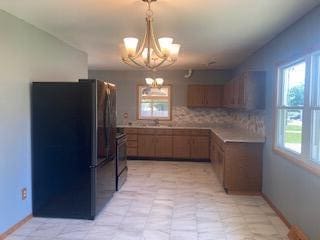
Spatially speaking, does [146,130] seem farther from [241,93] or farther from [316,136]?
[316,136]

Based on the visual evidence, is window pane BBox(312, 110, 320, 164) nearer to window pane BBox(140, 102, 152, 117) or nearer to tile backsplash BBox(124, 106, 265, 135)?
tile backsplash BBox(124, 106, 265, 135)

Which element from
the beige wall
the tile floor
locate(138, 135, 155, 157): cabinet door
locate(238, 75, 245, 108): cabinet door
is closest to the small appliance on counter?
the tile floor

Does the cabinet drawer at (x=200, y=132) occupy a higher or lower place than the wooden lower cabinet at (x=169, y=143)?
higher

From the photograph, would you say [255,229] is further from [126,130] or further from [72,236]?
[126,130]

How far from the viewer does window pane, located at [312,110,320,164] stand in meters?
2.89

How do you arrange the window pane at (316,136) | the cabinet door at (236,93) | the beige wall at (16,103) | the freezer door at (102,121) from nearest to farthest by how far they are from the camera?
1. the window pane at (316,136)
2. the beige wall at (16,103)
3. the freezer door at (102,121)
4. the cabinet door at (236,93)

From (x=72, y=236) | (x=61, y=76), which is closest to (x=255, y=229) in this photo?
(x=72, y=236)

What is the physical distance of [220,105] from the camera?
25.2 ft

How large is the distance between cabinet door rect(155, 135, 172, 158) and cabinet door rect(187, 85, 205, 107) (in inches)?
44.3

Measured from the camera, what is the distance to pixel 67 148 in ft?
11.8

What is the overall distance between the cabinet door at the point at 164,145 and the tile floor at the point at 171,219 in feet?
6.98

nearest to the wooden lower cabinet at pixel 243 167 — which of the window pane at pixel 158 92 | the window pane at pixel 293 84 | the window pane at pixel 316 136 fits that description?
the window pane at pixel 293 84

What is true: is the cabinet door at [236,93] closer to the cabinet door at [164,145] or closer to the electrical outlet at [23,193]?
the cabinet door at [164,145]

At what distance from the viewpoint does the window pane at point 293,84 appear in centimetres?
337
